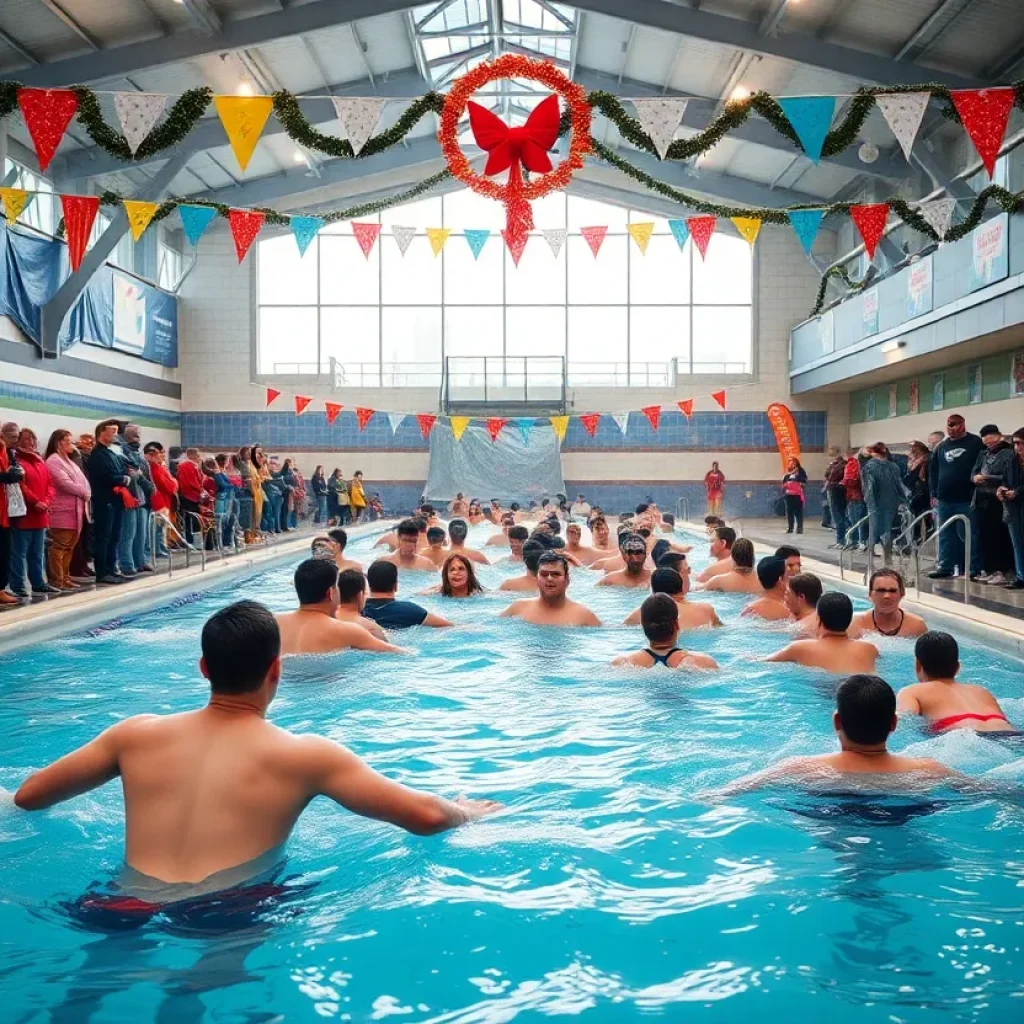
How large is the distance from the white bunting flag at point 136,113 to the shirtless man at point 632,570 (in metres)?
5.77

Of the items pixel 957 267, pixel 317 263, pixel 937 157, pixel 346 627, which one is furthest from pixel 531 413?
pixel 346 627

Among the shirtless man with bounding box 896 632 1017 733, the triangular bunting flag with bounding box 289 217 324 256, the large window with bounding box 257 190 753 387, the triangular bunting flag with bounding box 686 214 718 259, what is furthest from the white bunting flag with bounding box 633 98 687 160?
the large window with bounding box 257 190 753 387

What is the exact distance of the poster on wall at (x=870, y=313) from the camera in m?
19.1

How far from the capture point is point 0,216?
50.2 feet

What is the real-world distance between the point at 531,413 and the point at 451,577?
18189 millimetres

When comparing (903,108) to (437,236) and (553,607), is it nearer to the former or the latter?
(553,607)

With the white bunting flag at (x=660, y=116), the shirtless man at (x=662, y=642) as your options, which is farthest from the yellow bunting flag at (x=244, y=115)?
the shirtless man at (x=662, y=642)

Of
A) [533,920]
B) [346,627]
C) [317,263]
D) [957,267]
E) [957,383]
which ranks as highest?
[317,263]

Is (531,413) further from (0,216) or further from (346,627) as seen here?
(346,627)

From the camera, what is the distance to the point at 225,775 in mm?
2621

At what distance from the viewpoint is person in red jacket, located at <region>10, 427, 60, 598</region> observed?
909 centimetres

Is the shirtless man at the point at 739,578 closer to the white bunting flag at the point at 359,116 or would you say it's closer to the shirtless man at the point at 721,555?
the shirtless man at the point at 721,555

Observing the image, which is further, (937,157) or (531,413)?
(531,413)

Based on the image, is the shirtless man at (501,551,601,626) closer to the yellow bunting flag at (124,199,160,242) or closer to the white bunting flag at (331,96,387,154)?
the white bunting flag at (331,96,387,154)
